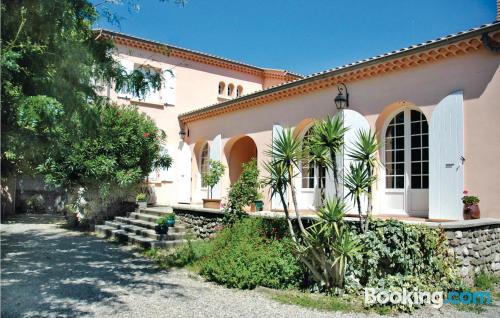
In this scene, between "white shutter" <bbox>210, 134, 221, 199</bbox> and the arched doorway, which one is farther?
the arched doorway

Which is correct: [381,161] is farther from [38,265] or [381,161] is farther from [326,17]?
[38,265]

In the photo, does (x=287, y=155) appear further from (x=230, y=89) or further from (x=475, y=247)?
(x=230, y=89)

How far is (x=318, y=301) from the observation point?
17.6 ft

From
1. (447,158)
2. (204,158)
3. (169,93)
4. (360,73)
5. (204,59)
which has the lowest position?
(447,158)

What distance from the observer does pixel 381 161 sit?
30.2 feet

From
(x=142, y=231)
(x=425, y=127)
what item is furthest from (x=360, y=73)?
(x=142, y=231)

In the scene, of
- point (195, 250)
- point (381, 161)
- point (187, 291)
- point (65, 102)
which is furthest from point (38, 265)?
point (381, 161)

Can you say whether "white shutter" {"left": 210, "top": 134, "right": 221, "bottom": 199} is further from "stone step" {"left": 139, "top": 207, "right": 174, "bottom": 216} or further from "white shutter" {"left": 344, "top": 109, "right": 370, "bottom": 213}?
"white shutter" {"left": 344, "top": 109, "right": 370, "bottom": 213}

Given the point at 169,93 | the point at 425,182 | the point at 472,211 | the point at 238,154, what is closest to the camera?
the point at 472,211

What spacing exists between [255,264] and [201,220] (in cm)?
405

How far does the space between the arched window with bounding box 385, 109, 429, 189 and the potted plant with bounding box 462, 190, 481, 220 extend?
50.9 inches

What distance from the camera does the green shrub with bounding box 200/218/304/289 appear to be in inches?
242

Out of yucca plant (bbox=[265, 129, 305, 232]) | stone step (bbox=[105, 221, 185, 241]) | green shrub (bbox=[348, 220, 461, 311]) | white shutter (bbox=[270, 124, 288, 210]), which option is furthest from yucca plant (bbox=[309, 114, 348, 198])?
stone step (bbox=[105, 221, 185, 241])

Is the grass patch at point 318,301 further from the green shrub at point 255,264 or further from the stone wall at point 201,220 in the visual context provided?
the stone wall at point 201,220
